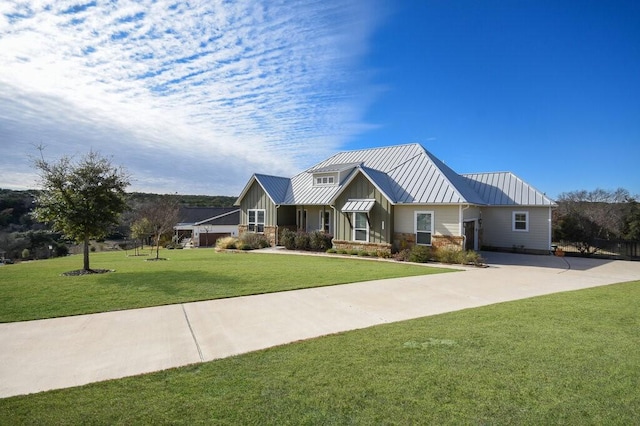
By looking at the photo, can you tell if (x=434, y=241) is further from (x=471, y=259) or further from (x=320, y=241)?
(x=320, y=241)

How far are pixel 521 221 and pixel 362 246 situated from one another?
33.5ft

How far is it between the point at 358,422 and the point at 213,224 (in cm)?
4039

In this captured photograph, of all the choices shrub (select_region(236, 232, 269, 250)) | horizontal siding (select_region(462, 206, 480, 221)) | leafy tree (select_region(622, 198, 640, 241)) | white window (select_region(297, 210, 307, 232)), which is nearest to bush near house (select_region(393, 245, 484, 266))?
horizontal siding (select_region(462, 206, 480, 221))

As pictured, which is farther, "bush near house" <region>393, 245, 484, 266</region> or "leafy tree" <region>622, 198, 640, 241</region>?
"leafy tree" <region>622, 198, 640, 241</region>

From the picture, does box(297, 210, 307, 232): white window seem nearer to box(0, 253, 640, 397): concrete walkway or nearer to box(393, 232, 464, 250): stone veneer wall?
box(393, 232, 464, 250): stone veneer wall

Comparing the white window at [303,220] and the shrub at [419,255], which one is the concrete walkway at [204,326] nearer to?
the shrub at [419,255]

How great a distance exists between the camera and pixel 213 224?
1633 inches

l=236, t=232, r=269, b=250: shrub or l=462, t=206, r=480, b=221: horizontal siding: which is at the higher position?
l=462, t=206, r=480, b=221: horizontal siding

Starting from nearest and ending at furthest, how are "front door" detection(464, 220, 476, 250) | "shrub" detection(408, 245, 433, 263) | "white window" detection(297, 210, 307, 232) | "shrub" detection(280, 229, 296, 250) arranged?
"shrub" detection(408, 245, 433, 263) → "front door" detection(464, 220, 476, 250) → "shrub" detection(280, 229, 296, 250) → "white window" detection(297, 210, 307, 232)

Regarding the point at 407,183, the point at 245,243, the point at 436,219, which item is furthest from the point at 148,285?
the point at 407,183

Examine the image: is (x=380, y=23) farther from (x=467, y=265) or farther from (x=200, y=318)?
(x=200, y=318)

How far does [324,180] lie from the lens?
25703 millimetres

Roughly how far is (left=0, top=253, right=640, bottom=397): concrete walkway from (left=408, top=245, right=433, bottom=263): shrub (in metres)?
5.48

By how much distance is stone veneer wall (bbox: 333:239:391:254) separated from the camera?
1939 centimetres
